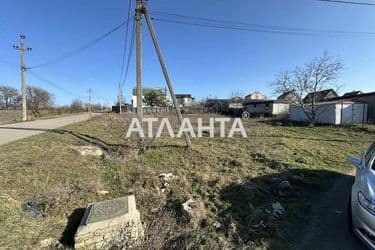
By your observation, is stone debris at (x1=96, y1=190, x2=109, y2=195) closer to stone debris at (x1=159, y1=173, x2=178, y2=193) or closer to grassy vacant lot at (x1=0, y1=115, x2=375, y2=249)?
grassy vacant lot at (x1=0, y1=115, x2=375, y2=249)

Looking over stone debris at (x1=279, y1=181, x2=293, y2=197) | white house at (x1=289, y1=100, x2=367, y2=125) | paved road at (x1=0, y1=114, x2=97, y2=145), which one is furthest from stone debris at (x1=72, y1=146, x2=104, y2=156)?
white house at (x1=289, y1=100, x2=367, y2=125)

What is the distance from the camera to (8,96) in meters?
66.9

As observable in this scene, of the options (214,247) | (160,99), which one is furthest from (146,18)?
(160,99)

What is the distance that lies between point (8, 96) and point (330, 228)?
82462mm

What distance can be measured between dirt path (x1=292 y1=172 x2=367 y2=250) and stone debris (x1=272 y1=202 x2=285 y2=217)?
0.48 m

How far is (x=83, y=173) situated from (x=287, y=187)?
4900 mm

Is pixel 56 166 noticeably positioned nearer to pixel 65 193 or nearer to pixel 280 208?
pixel 65 193

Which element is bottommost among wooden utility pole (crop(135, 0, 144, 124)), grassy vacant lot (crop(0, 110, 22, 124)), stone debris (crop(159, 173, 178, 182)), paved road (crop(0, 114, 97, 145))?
stone debris (crop(159, 173, 178, 182))

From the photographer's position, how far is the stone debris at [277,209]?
14.2ft

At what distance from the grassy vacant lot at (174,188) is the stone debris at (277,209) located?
10 cm

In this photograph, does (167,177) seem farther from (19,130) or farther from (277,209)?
(19,130)

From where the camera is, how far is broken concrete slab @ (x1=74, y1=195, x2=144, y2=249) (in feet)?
10.8

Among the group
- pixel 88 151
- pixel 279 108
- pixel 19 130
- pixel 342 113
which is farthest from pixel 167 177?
pixel 279 108

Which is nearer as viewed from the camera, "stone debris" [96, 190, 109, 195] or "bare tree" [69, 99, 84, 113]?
"stone debris" [96, 190, 109, 195]
